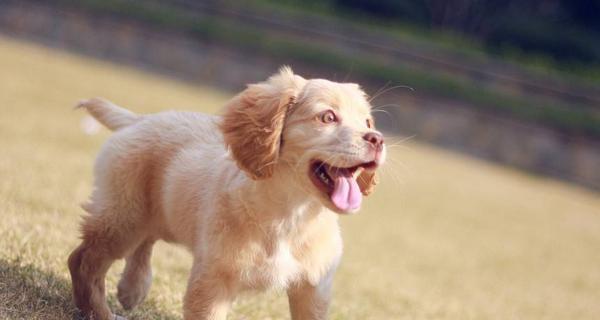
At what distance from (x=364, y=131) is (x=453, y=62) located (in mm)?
15682

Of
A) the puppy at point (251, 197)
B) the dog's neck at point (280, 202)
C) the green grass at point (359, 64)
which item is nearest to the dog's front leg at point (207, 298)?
the puppy at point (251, 197)

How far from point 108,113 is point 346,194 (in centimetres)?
165

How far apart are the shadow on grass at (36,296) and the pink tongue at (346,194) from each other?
1262 millimetres

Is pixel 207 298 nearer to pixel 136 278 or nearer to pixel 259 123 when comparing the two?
pixel 259 123

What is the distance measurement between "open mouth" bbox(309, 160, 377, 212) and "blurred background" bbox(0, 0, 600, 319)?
0.77 meters

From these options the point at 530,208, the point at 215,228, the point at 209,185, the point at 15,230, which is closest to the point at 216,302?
the point at 215,228

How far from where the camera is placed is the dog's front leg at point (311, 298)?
3.62 m

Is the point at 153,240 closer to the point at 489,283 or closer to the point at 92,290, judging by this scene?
the point at 92,290

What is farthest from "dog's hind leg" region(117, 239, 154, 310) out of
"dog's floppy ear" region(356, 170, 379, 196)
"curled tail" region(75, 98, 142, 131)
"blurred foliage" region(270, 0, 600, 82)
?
"blurred foliage" region(270, 0, 600, 82)

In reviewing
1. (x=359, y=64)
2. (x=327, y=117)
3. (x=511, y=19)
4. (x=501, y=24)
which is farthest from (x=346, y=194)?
(x=511, y=19)

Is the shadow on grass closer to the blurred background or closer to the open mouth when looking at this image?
the blurred background

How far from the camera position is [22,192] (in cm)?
638

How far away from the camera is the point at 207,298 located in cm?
340

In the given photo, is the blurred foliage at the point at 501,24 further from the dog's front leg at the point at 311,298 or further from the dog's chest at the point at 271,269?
the dog's chest at the point at 271,269
